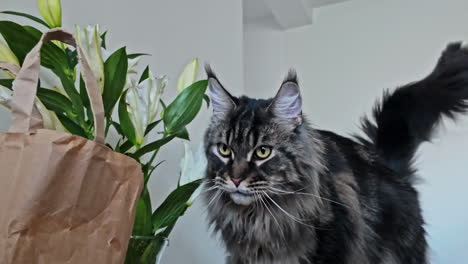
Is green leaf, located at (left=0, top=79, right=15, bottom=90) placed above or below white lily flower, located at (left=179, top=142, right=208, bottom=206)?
above

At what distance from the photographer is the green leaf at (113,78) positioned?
812mm

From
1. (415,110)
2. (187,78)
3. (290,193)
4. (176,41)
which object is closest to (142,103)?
(187,78)

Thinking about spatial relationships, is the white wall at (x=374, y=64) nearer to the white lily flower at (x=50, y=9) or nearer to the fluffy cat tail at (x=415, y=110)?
the fluffy cat tail at (x=415, y=110)

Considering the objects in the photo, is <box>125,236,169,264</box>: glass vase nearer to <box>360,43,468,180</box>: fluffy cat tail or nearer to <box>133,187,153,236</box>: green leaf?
<box>133,187,153,236</box>: green leaf

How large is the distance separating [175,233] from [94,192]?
75 cm

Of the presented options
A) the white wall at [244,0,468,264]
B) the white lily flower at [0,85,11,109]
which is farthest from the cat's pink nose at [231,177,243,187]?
the white wall at [244,0,468,264]

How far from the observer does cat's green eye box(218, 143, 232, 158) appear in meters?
1.03

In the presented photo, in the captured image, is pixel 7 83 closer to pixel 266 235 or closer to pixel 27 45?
pixel 27 45

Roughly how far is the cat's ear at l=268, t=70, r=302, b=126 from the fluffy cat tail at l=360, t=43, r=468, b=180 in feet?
1.77

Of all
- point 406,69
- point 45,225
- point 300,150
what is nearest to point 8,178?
point 45,225

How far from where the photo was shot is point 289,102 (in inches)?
40.0

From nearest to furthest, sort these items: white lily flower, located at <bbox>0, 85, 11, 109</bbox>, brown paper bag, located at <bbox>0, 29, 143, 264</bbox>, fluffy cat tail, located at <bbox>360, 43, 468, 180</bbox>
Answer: brown paper bag, located at <bbox>0, 29, 143, 264</bbox> < white lily flower, located at <bbox>0, 85, 11, 109</bbox> < fluffy cat tail, located at <bbox>360, 43, 468, 180</bbox>

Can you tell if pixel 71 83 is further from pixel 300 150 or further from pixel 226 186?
pixel 300 150

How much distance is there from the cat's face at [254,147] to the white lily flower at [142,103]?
174 mm
